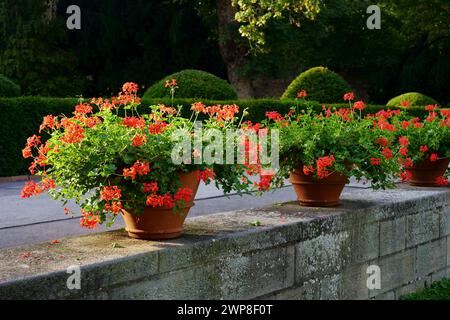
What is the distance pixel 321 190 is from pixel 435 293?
1471 millimetres

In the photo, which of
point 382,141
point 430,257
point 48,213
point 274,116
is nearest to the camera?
point 382,141

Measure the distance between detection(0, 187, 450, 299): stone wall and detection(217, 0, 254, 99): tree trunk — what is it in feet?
64.1

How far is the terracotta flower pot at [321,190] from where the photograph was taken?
16.4ft

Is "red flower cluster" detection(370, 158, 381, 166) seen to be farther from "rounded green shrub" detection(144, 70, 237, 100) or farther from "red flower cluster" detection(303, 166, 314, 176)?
"rounded green shrub" detection(144, 70, 237, 100)

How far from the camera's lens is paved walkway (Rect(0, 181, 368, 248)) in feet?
19.7

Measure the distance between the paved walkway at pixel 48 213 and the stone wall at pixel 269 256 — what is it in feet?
2.59

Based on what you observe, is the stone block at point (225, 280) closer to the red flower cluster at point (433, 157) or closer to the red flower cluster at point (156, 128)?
the red flower cluster at point (156, 128)

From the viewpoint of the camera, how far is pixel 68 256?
3.34 meters

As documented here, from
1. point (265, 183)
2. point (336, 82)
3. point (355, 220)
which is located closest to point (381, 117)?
point (355, 220)

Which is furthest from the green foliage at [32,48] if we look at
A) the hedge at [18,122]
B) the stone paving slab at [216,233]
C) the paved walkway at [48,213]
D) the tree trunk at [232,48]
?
the stone paving slab at [216,233]

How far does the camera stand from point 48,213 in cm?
739

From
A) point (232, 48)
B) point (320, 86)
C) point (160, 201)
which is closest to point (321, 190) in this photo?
point (160, 201)

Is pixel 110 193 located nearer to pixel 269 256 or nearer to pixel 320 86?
pixel 269 256
